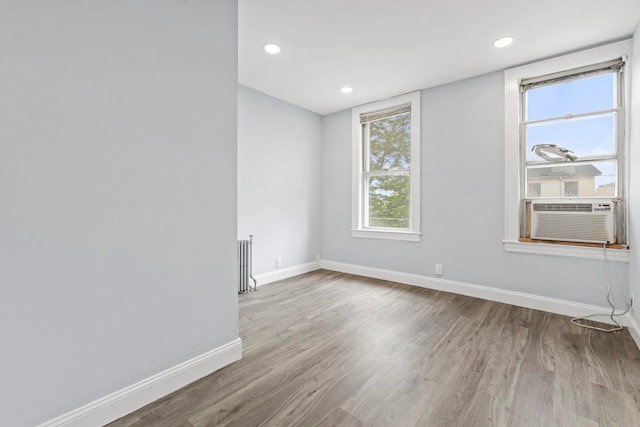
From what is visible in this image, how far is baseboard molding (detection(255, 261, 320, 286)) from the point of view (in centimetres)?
377

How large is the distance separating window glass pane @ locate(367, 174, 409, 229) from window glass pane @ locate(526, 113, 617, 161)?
4.74ft

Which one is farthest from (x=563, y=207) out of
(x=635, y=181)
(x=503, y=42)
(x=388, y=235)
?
(x=388, y=235)

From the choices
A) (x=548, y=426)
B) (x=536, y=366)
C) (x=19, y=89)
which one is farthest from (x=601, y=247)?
(x=19, y=89)

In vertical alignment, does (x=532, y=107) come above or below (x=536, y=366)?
above

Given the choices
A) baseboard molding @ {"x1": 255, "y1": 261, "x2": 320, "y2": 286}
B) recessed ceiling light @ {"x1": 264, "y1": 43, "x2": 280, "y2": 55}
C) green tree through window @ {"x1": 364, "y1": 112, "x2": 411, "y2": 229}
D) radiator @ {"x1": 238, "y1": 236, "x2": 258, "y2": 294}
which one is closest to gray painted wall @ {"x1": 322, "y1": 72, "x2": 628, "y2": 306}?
green tree through window @ {"x1": 364, "y1": 112, "x2": 411, "y2": 229}

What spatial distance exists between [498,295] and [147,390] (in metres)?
3.28

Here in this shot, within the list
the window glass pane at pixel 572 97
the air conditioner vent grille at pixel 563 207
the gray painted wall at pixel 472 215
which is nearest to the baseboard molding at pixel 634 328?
the gray painted wall at pixel 472 215

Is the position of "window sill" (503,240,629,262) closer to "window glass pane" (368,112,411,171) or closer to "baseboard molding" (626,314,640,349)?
"baseboard molding" (626,314,640,349)

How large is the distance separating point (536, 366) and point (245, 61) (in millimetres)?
3549

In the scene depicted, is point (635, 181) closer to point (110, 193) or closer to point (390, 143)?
point (390, 143)

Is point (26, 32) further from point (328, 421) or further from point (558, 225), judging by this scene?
point (558, 225)

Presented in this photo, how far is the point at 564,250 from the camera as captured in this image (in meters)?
2.76

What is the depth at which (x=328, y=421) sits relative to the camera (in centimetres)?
140

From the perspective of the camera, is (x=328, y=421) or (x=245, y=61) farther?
(x=245, y=61)
